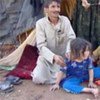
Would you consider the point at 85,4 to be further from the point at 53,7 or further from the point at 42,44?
the point at 42,44

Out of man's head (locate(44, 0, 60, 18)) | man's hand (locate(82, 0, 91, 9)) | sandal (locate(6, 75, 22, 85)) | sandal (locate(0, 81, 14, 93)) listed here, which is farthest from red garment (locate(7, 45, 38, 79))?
man's hand (locate(82, 0, 91, 9))

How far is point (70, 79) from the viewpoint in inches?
161

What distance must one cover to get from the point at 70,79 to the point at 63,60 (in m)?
0.23

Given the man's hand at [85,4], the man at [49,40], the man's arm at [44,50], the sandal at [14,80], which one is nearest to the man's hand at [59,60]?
the man's arm at [44,50]

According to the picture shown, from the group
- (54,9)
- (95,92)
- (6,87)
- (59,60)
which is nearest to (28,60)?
(6,87)

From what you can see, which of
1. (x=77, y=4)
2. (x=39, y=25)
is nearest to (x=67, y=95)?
(x=39, y=25)

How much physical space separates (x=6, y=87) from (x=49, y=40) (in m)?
0.77

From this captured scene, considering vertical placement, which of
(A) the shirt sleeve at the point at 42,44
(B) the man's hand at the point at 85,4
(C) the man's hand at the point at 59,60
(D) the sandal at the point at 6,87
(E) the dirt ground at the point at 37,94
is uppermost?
(B) the man's hand at the point at 85,4

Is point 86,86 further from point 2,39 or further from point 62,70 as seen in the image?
point 2,39

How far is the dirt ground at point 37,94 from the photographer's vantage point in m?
3.94

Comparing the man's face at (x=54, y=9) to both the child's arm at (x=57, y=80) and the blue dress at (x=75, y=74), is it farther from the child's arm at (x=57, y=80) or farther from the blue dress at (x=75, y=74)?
the child's arm at (x=57, y=80)

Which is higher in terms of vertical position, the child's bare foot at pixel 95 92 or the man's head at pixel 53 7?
the man's head at pixel 53 7

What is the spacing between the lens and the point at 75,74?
412 centimetres

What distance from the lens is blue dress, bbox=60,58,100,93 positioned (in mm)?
4012
